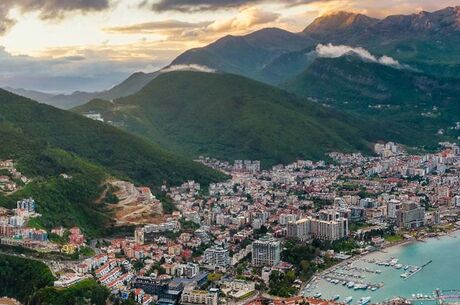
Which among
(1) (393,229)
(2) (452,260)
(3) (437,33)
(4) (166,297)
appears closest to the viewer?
(4) (166,297)

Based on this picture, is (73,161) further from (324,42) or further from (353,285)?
(324,42)

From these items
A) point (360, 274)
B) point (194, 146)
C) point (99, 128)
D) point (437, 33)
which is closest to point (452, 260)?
point (360, 274)

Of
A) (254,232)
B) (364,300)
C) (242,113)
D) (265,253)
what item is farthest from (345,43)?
(364,300)

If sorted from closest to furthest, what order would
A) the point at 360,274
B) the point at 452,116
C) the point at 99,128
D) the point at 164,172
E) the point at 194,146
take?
1. the point at 360,274
2. the point at 164,172
3. the point at 99,128
4. the point at 194,146
5. the point at 452,116

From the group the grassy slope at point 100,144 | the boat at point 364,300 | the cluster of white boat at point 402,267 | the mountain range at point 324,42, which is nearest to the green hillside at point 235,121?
the grassy slope at point 100,144

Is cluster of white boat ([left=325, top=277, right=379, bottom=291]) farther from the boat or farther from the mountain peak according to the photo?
the mountain peak

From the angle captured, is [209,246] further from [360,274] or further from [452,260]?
[452,260]
